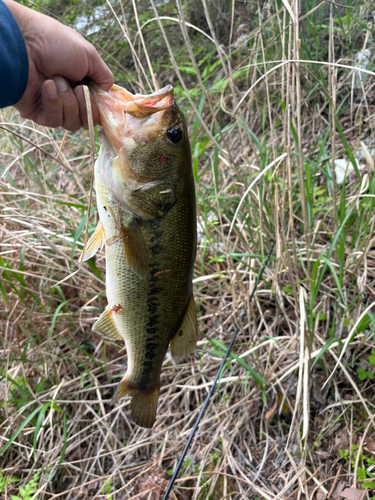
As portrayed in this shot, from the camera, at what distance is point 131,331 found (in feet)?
5.29

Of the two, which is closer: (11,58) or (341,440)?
(11,58)

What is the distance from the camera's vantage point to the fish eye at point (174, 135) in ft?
4.59

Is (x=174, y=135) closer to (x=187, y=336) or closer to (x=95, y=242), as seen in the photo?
(x=95, y=242)

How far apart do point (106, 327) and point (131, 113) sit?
0.91m

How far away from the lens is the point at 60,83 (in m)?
1.39

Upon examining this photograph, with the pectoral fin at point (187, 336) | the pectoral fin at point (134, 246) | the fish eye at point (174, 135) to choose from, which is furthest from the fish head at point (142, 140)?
the pectoral fin at point (187, 336)

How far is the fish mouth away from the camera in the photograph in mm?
1353

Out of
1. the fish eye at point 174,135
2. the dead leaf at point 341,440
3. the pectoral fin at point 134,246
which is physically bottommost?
the dead leaf at point 341,440

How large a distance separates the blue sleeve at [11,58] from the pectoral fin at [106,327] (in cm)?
92

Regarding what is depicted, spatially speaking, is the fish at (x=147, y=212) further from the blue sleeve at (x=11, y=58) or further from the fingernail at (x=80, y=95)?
the blue sleeve at (x=11, y=58)

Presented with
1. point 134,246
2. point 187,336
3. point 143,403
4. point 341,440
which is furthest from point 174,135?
point 341,440

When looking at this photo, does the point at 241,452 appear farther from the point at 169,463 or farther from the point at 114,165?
the point at 114,165

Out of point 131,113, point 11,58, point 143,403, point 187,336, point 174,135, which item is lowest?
point 143,403

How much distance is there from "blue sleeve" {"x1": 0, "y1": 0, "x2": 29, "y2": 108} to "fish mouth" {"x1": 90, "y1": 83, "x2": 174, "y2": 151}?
24 cm
